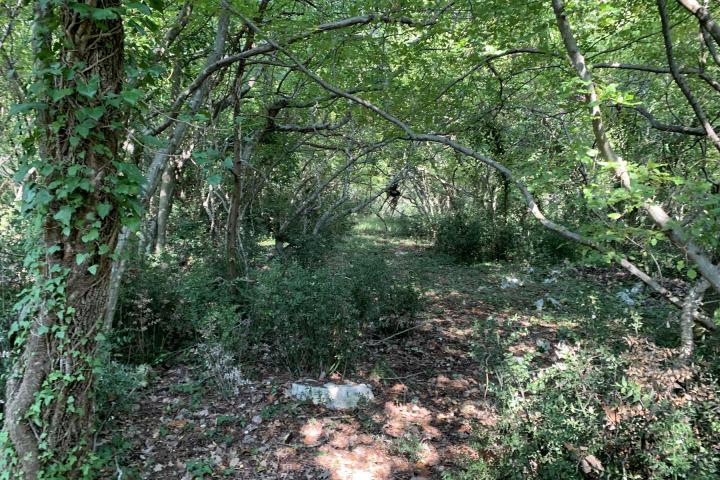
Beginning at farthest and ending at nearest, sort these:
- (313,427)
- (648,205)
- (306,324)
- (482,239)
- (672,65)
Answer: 1. (482,239)
2. (306,324)
3. (313,427)
4. (672,65)
5. (648,205)

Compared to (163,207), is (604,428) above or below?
below

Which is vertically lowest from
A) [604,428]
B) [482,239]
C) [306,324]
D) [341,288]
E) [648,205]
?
[306,324]

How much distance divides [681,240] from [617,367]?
90 cm

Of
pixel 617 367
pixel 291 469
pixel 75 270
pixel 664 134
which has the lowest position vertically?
pixel 291 469

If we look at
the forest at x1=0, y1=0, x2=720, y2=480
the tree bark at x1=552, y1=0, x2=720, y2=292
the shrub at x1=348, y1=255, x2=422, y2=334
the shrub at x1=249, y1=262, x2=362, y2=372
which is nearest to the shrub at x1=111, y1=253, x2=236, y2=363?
the forest at x1=0, y1=0, x2=720, y2=480

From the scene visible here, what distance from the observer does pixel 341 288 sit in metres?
5.14

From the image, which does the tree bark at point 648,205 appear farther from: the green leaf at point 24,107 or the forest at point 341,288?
the green leaf at point 24,107

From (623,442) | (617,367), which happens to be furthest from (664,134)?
(623,442)

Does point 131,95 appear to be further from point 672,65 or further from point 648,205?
point 672,65

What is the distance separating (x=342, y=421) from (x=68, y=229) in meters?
2.78

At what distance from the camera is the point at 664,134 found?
720 cm

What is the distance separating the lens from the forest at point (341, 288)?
2.60 m

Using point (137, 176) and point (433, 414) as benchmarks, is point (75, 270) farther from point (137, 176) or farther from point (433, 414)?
point (433, 414)

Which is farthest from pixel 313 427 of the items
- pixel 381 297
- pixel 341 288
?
pixel 381 297
